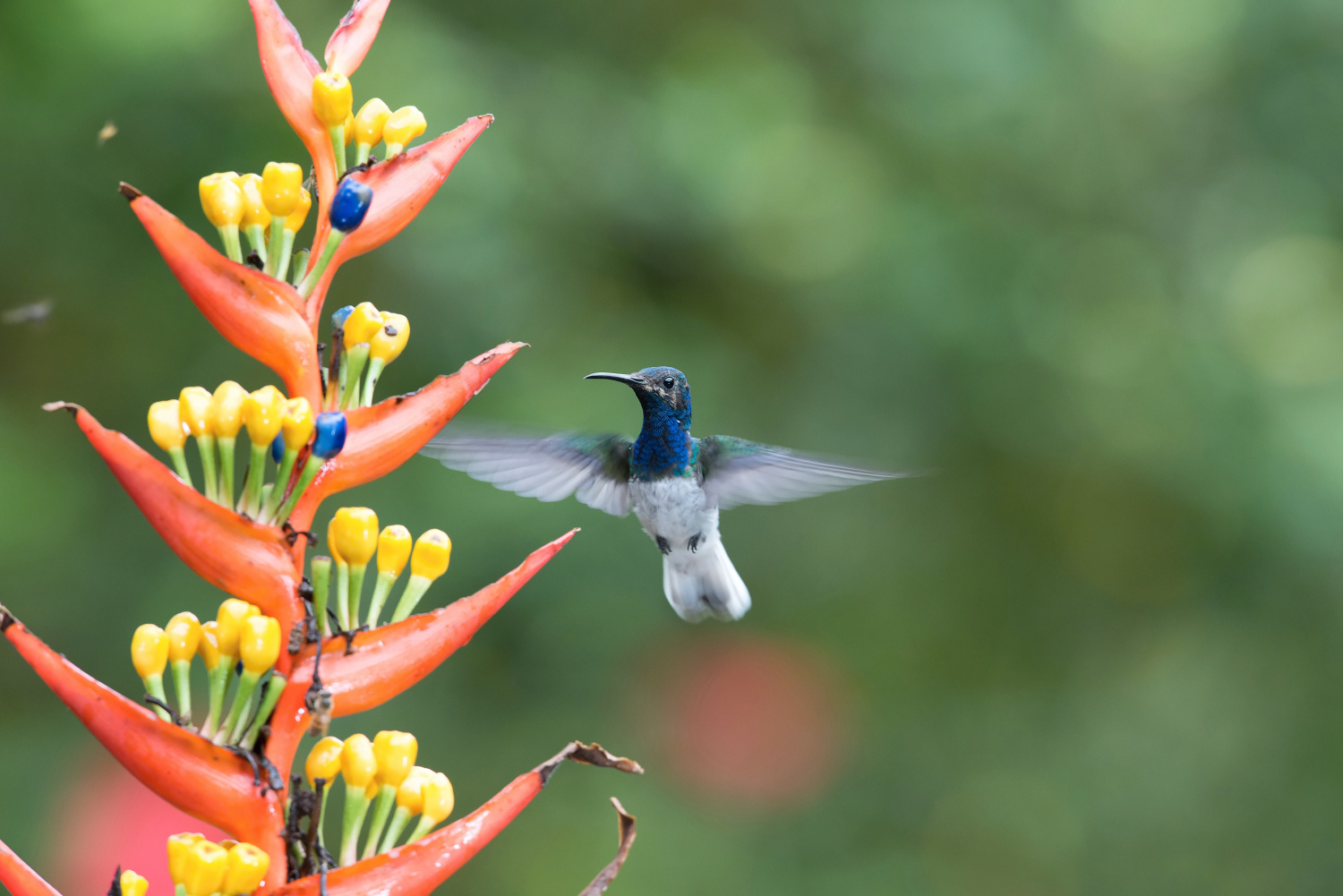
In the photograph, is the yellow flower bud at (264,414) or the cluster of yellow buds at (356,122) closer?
the yellow flower bud at (264,414)

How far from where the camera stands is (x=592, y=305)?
443 cm

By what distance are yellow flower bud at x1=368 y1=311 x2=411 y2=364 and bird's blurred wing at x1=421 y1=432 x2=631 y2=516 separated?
786 millimetres

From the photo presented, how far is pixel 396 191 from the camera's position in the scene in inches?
52.7

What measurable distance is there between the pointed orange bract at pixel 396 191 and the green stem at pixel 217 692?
1.27ft

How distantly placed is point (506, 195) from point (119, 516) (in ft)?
6.38

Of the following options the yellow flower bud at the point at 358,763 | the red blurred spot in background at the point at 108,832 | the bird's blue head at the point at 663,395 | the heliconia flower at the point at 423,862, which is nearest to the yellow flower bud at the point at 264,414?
the yellow flower bud at the point at 358,763

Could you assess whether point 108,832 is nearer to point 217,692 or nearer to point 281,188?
point 217,692

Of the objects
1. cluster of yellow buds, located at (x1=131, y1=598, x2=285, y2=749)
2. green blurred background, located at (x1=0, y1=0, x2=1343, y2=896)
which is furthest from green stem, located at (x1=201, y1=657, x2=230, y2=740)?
green blurred background, located at (x1=0, y1=0, x2=1343, y2=896)

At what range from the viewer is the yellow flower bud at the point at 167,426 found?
4.00ft

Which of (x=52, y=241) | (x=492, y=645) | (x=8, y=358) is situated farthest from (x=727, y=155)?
(x=8, y=358)

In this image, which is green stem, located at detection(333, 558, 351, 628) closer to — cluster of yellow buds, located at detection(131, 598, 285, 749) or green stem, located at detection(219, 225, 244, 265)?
cluster of yellow buds, located at detection(131, 598, 285, 749)

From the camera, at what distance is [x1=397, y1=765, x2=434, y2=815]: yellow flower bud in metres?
1.24

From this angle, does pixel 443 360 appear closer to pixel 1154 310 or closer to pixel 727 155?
pixel 727 155

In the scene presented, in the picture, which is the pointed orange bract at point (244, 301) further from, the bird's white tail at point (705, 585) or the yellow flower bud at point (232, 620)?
the bird's white tail at point (705, 585)
